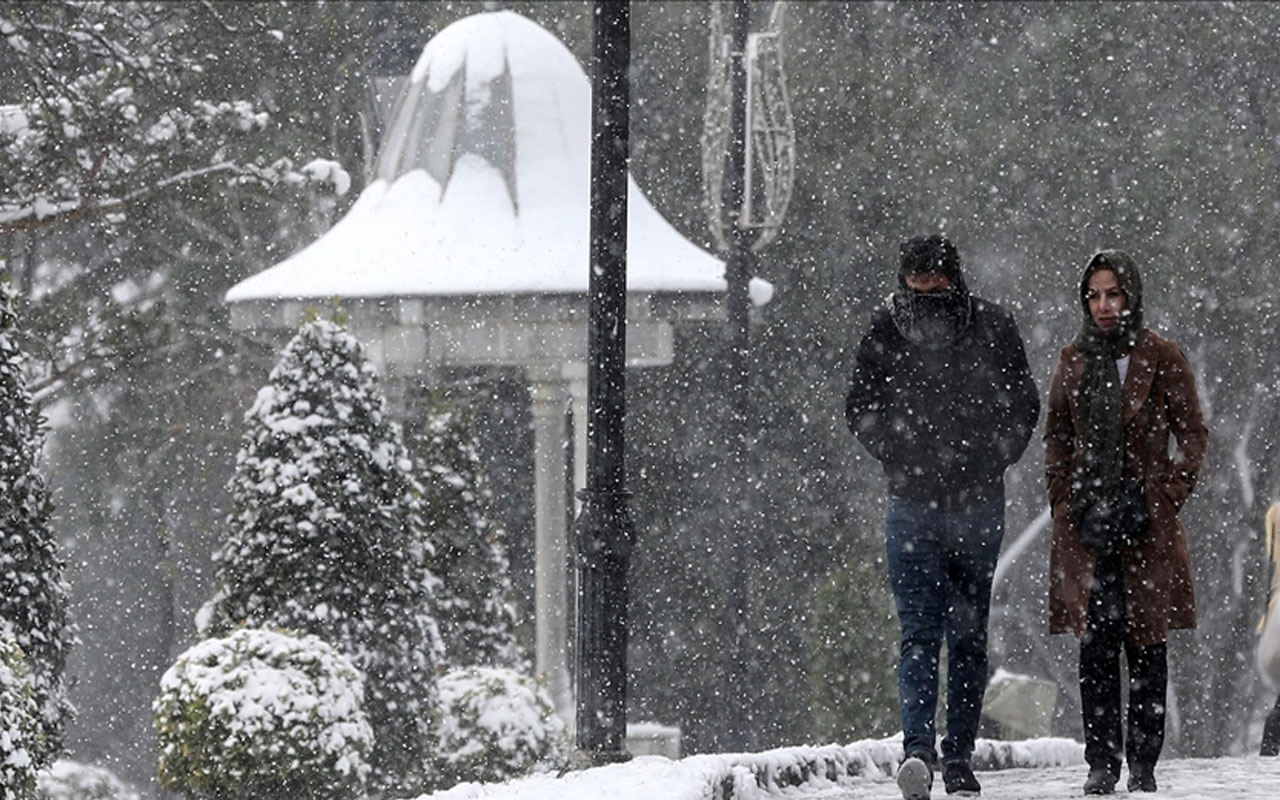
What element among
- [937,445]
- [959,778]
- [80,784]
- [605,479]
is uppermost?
[937,445]

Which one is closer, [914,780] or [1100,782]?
[914,780]

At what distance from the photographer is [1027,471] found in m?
31.2

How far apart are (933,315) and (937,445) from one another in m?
0.41

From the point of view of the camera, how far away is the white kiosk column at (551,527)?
18391 mm

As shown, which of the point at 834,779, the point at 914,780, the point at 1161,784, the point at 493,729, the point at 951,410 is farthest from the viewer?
the point at 493,729

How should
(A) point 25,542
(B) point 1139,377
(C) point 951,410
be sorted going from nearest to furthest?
(C) point 951,410
(B) point 1139,377
(A) point 25,542

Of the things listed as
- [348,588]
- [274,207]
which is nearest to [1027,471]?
[274,207]

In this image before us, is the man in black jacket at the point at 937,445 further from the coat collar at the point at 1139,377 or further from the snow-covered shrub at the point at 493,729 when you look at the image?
the snow-covered shrub at the point at 493,729

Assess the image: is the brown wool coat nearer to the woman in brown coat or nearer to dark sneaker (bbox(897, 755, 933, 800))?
the woman in brown coat

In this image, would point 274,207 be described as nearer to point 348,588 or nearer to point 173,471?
point 173,471

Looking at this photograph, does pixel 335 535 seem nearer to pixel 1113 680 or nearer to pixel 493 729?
pixel 493 729

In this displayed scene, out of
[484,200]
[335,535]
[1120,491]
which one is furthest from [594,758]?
[484,200]

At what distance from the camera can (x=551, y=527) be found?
18641mm

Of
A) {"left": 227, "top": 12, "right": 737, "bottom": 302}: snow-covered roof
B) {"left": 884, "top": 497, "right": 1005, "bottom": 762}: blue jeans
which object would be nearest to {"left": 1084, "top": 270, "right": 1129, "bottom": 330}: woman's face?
{"left": 884, "top": 497, "right": 1005, "bottom": 762}: blue jeans
